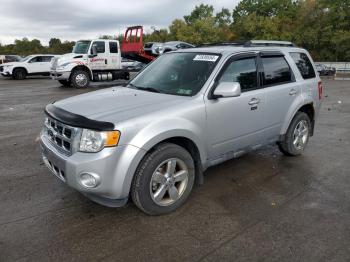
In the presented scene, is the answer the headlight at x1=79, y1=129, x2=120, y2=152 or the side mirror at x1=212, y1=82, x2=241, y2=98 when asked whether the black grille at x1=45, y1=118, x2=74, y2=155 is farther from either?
the side mirror at x1=212, y1=82, x2=241, y2=98

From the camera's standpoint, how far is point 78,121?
3127 millimetres

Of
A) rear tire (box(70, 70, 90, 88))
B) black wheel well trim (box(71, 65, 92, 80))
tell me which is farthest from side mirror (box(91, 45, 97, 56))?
rear tire (box(70, 70, 90, 88))

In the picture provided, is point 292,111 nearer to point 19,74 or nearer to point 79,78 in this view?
point 79,78

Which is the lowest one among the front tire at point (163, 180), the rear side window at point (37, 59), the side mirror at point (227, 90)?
the front tire at point (163, 180)

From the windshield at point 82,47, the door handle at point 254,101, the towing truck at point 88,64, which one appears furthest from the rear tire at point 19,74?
A: the door handle at point 254,101

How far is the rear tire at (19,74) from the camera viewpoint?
22578 millimetres

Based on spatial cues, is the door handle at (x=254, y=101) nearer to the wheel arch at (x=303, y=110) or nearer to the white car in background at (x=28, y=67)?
the wheel arch at (x=303, y=110)

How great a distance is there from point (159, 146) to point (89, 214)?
3.37 feet

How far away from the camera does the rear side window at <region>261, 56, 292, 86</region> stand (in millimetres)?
4619

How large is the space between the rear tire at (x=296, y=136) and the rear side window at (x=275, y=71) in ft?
2.21

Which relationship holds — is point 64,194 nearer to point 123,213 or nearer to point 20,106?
point 123,213

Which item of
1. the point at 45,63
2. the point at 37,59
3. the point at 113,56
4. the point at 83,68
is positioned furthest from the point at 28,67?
the point at 113,56

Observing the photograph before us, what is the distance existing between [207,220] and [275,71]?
2443 mm

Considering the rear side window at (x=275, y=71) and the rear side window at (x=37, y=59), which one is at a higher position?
the rear side window at (x=37, y=59)
